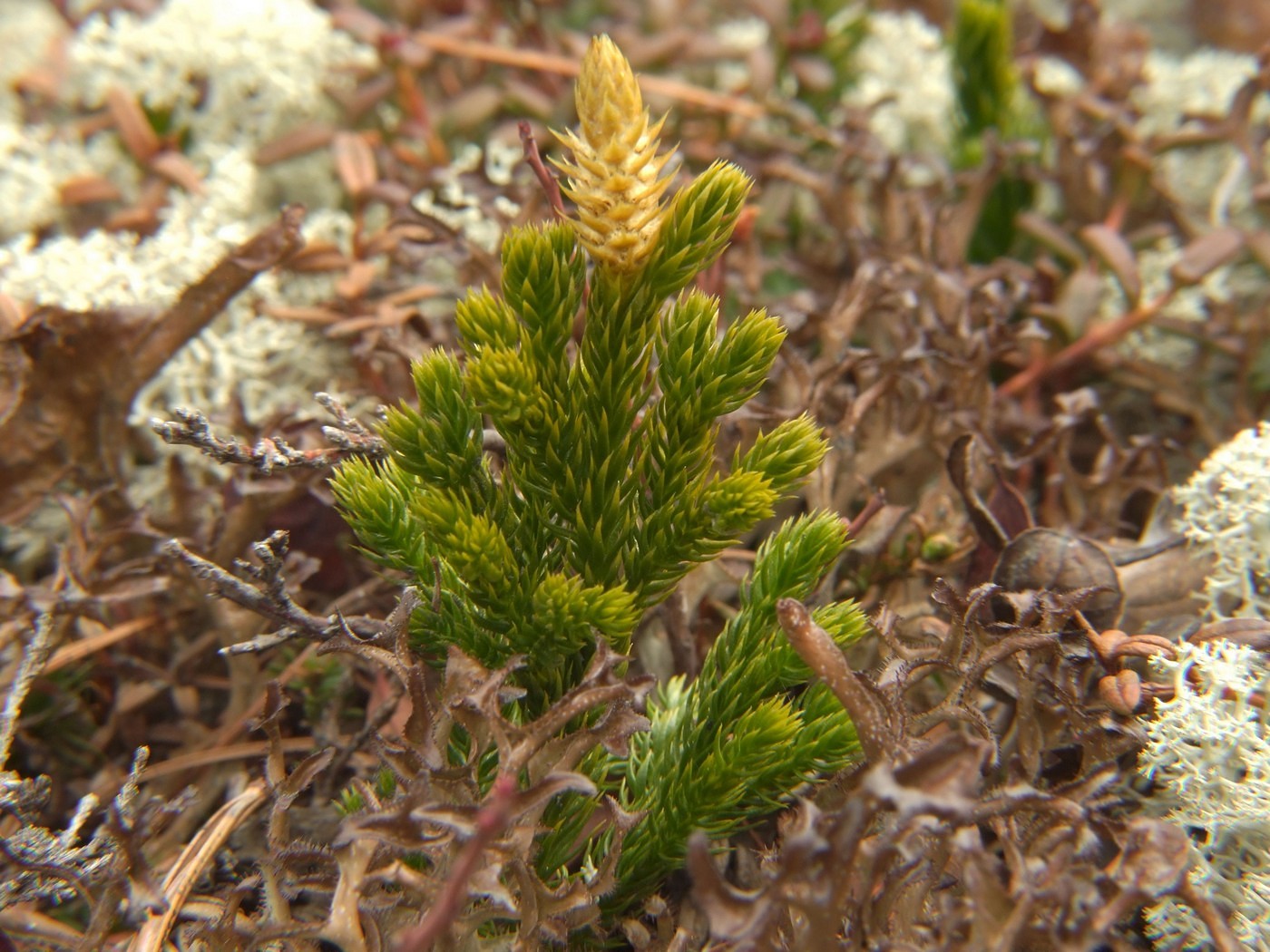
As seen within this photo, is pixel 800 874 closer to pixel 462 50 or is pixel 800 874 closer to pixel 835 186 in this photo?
pixel 835 186

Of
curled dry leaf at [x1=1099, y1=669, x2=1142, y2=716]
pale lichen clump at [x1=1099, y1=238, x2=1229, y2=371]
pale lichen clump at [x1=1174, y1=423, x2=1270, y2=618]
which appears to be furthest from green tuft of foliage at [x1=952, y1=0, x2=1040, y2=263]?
curled dry leaf at [x1=1099, y1=669, x2=1142, y2=716]

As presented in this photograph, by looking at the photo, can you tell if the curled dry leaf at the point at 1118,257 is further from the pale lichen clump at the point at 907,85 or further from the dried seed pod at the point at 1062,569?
the dried seed pod at the point at 1062,569

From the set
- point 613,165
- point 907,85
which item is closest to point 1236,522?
point 613,165

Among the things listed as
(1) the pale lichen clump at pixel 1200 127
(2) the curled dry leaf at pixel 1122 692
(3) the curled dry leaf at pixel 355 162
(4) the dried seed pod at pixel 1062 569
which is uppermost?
(3) the curled dry leaf at pixel 355 162

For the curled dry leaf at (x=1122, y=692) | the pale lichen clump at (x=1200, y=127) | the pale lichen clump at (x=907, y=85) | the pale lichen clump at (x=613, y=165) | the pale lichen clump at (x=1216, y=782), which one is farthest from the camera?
the pale lichen clump at (x=907, y=85)

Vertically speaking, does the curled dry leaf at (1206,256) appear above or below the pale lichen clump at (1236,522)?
above

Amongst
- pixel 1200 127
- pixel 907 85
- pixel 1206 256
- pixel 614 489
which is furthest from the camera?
pixel 907 85

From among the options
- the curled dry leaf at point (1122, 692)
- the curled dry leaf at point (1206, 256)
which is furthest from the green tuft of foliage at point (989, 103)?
the curled dry leaf at point (1122, 692)

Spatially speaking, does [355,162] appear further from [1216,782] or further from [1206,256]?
[1216,782]
